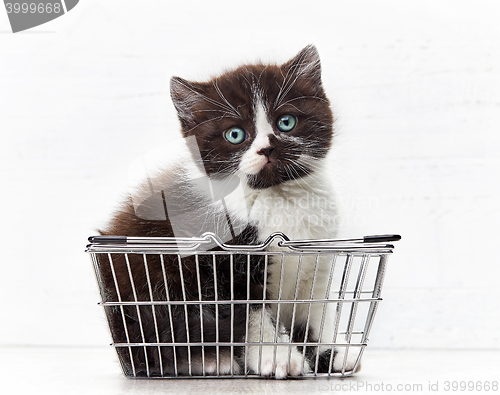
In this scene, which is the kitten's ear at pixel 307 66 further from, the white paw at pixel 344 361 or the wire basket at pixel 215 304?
the white paw at pixel 344 361

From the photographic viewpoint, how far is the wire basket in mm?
913

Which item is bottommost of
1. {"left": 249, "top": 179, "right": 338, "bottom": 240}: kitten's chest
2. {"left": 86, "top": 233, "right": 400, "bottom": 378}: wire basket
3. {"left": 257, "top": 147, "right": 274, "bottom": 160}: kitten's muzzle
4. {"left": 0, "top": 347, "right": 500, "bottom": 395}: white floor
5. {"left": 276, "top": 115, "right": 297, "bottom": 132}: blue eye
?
{"left": 0, "top": 347, "right": 500, "bottom": 395}: white floor

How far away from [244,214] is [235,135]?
167mm

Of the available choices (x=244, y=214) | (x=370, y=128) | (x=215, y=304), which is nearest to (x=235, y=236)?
(x=244, y=214)

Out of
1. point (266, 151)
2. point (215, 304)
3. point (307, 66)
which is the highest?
point (307, 66)

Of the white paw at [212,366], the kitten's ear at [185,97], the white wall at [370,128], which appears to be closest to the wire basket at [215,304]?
the white paw at [212,366]

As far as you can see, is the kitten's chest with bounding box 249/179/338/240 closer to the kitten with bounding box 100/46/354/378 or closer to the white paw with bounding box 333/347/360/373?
the kitten with bounding box 100/46/354/378

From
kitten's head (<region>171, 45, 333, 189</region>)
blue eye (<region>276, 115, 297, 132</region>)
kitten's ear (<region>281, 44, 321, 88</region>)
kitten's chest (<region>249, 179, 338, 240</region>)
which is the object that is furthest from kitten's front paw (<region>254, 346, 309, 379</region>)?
kitten's ear (<region>281, 44, 321, 88</region>)

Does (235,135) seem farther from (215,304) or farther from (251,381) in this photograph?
(251,381)

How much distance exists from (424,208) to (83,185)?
106 cm

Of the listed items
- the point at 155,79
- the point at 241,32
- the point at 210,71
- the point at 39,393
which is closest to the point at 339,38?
the point at 241,32

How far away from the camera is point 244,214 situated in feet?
3.51

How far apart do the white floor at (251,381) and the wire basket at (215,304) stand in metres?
0.04

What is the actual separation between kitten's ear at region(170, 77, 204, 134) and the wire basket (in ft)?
1.08
